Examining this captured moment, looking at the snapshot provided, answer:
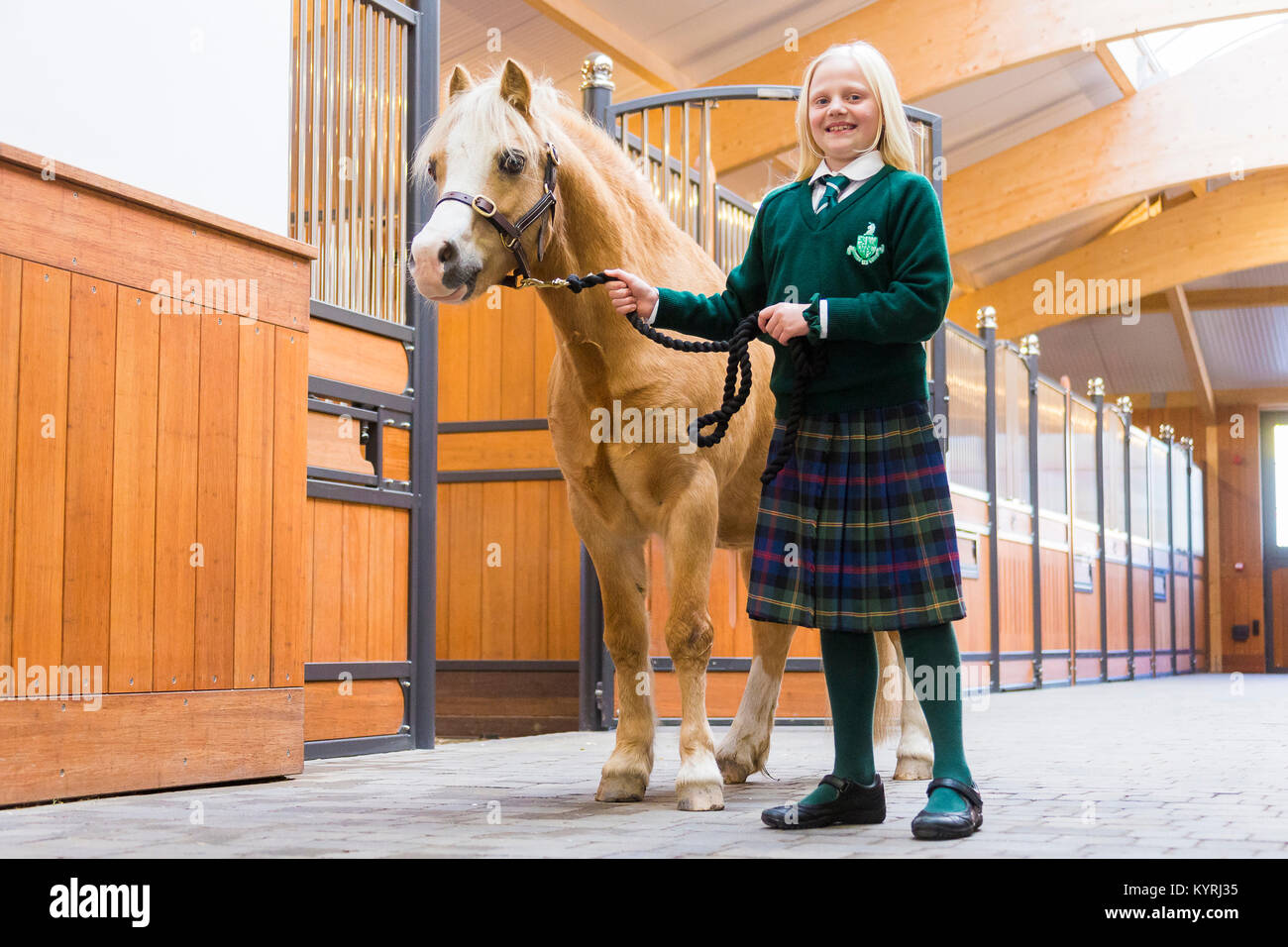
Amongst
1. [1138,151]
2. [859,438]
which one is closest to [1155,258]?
[1138,151]

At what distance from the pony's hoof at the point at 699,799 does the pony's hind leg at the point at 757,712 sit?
0.62 metres

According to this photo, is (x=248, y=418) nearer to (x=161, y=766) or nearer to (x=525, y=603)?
(x=161, y=766)

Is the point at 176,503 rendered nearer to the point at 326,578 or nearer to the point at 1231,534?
the point at 326,578

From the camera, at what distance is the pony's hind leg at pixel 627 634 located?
3.06 metres

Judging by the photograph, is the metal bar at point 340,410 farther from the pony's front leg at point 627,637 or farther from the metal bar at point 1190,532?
the metal bar at point 1190,532

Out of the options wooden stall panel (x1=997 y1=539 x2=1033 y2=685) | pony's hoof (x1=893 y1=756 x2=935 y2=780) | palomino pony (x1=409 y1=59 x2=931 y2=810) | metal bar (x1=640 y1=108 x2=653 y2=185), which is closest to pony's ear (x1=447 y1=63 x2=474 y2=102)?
palomino pony (x1=409 y1=59 x2=931 y2=810)

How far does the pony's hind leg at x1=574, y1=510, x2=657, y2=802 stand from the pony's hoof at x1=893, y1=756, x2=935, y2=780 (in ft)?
2.42

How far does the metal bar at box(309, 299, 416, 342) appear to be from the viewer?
4.29 meters

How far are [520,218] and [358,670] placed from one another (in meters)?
2.15

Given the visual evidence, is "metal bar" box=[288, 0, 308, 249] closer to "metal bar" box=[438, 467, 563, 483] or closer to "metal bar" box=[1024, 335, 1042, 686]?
"metal bar" box=[438, 467, 563, 483]

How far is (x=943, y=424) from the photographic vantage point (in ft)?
20.2

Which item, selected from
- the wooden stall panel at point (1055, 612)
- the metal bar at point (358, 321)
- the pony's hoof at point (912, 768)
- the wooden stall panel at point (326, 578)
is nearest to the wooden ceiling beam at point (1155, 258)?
the wooden stall panel at point (1055, 612)

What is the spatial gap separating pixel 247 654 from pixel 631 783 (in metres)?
1.12
